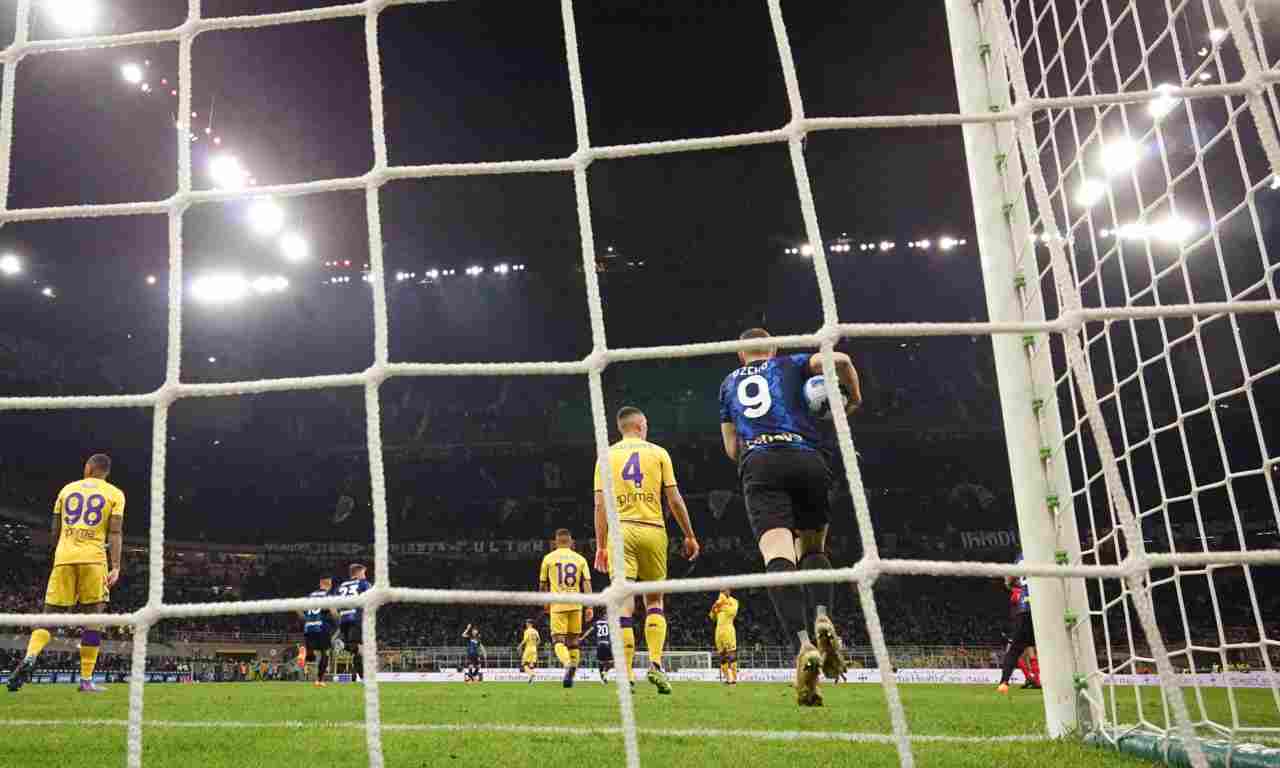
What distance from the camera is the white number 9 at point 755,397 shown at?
3.95m

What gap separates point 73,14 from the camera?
1146cm

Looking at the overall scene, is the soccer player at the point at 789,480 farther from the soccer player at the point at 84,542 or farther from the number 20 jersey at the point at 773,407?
the soccer player at the point at 84,542

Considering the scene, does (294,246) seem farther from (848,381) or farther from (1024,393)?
Result: (1024,393)

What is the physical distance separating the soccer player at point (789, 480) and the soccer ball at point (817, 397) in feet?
0.20

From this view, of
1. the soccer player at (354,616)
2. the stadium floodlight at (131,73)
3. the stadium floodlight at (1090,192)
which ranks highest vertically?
the stadium floodlight at (131,73)

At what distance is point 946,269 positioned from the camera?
79.3 feet

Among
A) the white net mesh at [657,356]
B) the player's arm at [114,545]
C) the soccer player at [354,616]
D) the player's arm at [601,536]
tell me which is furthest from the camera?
the soccer player at [354,616]

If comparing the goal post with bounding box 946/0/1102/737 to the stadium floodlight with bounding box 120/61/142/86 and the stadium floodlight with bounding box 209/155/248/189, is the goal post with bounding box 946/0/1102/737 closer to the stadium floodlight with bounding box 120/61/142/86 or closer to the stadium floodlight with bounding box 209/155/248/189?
the stadium floodlight with bounding box 120/61/142/86

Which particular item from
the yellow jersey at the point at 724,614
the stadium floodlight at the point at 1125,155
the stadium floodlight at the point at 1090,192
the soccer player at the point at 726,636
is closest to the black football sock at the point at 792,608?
the stadium floodlight at the point at 1090,192

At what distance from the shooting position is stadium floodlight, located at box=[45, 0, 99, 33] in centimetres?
1130

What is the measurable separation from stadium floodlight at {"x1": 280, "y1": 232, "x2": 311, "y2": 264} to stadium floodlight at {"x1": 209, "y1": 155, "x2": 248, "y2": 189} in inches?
141

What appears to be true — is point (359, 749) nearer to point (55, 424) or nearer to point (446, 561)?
point (446, 561)

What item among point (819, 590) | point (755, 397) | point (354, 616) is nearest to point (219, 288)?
point (354, 616)

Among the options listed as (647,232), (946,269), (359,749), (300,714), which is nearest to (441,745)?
(359,749)
